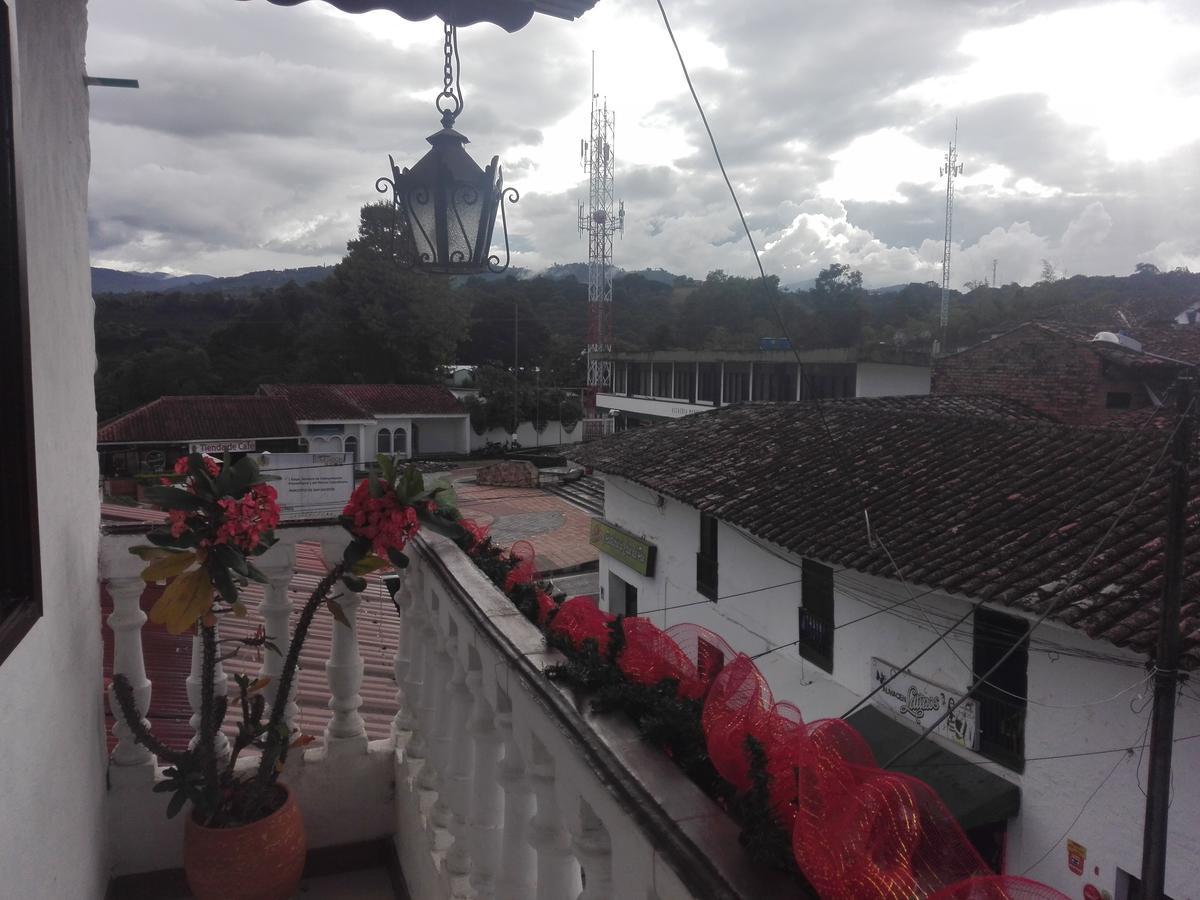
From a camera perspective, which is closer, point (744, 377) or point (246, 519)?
point (246, 519)

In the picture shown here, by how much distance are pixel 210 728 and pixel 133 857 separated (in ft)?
2.55

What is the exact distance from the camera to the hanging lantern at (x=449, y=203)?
3.49 meters

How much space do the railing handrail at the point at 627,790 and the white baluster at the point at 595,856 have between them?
0.51 feet

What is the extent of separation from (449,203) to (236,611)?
1882 millimetres

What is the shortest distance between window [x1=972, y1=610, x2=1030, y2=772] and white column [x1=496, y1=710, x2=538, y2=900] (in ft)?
25.1

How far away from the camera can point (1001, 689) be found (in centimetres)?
851

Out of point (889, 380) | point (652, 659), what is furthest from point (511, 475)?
point (652, 659)

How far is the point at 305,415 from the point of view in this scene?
34.8 meters

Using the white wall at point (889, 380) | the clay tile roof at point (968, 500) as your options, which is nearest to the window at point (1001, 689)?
the clay tile roof at point (968, 500)

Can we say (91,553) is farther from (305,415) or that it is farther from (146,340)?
(146,340)

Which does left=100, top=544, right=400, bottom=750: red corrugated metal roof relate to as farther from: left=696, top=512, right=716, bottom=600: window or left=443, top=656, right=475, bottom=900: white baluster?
left=696, top=512, right=716, bottom=600: window

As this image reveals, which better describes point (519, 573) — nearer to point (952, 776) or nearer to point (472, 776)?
point (472, 776)

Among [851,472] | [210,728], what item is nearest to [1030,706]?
[851,472]

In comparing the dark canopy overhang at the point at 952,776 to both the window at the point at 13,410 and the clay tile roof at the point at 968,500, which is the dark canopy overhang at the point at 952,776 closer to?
the clay tile roof at the point at 968,500
